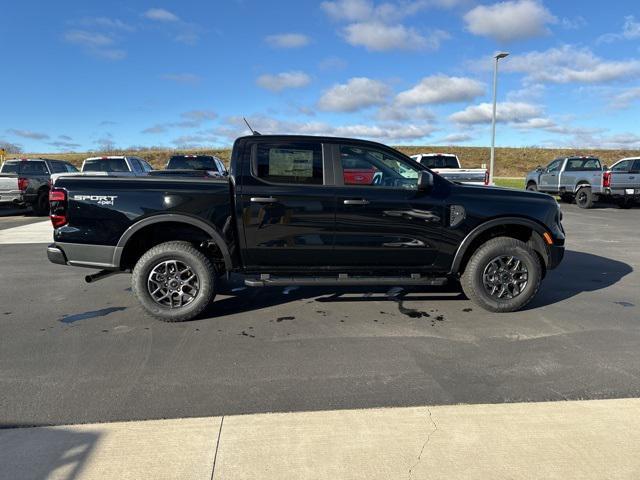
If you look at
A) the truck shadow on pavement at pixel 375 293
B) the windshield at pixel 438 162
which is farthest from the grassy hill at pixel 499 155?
the truck shadow on pavement at pixel 375 293

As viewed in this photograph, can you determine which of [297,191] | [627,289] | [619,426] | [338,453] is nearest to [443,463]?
[338,453]

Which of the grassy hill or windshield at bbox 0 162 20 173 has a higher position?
the grassy hill

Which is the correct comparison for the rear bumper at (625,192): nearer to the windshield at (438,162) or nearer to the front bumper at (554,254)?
the windshield at (438,162)

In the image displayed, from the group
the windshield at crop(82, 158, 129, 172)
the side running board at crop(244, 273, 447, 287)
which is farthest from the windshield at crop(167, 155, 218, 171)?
the side running board at crop(244, 273, 447, 287)

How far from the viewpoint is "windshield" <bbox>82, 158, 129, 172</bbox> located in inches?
585

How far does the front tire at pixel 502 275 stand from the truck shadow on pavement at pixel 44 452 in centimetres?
384

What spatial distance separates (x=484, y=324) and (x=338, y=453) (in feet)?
8.63

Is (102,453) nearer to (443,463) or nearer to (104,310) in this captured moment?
(443,463)

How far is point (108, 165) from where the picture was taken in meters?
14.9

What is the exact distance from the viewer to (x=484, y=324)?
462 cm

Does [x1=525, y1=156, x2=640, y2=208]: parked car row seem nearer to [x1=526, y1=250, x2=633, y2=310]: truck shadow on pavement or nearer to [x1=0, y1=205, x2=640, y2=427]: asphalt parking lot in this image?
[x1=526, y1=250, x2=633, y2=310]: truck shadow on pavement

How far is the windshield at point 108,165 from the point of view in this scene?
14.9m

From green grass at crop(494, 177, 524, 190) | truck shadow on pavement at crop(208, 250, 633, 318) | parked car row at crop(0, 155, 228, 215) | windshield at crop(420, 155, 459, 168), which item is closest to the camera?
truck shadow on pavement at crop(208, 250, 633, 318)

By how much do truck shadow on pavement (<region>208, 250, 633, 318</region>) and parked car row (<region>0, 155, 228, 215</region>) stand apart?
876cm
